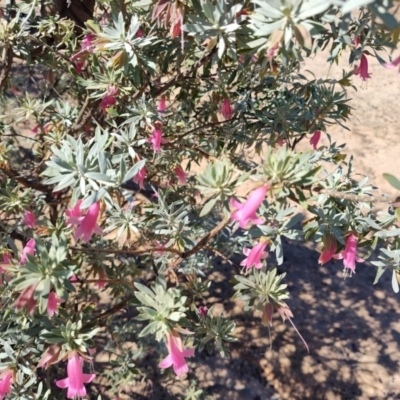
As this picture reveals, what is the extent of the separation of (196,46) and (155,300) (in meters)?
0.73

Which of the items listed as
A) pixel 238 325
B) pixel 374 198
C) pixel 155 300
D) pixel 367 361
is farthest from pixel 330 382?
pixel 374 198

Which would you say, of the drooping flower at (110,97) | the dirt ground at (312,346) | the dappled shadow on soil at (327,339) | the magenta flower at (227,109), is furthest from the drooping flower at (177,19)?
the dappled shadow on soil at (327,339)

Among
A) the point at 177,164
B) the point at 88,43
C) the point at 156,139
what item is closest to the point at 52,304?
the point at 156,139

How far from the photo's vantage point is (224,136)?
4.99ft

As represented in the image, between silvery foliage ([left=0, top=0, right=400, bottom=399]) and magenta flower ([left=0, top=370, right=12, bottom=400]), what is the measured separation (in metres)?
0.02

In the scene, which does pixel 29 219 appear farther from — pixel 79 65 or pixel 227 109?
pixel 227 109

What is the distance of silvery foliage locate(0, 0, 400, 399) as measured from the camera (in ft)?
2.79

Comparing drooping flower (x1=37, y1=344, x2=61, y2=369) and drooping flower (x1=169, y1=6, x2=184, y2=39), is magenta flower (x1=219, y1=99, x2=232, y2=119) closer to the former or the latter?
drooping flower (x1=169, y1=6, x2=184, y2=39)

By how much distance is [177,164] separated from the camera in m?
1.72

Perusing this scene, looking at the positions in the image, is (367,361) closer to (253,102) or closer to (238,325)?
(238,325)

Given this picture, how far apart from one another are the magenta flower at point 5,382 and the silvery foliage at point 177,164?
2 cm

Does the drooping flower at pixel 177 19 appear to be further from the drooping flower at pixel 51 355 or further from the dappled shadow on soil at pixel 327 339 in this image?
the dappled shadow on soil at pixel 327 339

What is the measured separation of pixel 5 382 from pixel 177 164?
94cm

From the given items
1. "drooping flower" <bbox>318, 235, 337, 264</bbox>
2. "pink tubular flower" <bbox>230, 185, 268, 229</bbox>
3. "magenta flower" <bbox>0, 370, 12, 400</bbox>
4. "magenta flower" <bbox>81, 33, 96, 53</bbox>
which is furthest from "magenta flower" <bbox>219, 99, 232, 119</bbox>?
"magenta flower" <bbox>0, 370, 12, 400</bbox>
